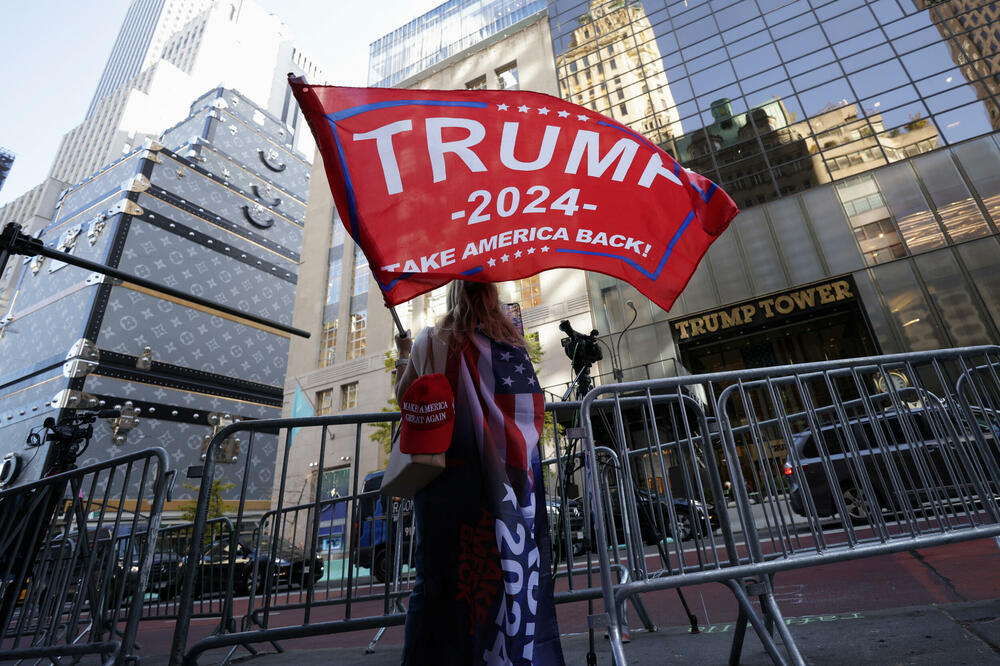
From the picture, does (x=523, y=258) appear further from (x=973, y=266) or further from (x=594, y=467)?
(x=973, y=266)

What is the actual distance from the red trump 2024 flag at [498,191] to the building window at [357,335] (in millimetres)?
24339

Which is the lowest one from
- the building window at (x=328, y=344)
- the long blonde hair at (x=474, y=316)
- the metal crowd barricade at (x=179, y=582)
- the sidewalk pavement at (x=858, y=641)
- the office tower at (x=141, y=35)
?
the sidewalk pavement at (x=858, y=641)

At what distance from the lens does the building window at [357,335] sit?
2609 centimetres

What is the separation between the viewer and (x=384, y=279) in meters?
2.03

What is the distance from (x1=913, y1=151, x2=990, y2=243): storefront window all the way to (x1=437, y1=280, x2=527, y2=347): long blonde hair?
1902 cm

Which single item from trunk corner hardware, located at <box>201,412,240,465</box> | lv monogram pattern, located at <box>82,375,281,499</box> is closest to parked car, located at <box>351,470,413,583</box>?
lv monogram pattern, located at <box>82,375,281,499</box>

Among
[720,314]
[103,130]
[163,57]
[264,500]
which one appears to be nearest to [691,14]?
[720,314]

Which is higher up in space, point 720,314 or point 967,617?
point 720,314

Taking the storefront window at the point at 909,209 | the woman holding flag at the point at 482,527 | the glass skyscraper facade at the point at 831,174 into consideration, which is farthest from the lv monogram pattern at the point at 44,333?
the storefront window at the point at 909,209

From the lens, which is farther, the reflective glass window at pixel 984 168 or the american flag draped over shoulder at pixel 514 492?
the reflective glass window at pixel 984 168

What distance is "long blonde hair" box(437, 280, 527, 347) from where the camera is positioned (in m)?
2.03

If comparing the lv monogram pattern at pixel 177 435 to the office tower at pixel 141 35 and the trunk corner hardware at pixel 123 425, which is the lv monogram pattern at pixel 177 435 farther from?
the office tower at pixel 141 35

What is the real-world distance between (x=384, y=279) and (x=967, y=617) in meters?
3.25

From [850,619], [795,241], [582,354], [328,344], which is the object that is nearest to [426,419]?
[582,354]
